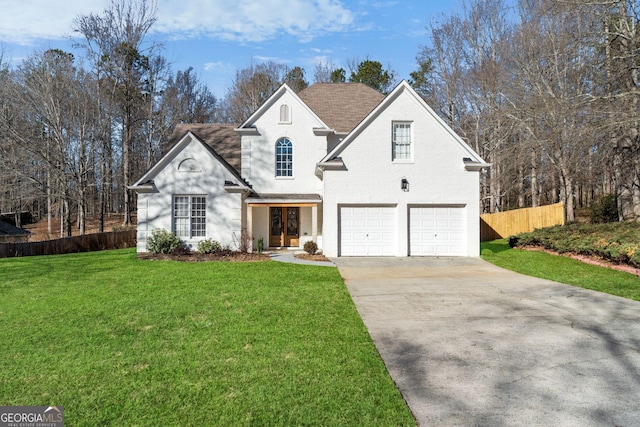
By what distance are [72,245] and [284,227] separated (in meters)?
10.8

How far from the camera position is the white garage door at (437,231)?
16016mm

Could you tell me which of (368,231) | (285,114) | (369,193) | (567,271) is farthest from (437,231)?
(285,114)

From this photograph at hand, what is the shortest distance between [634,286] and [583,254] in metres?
4.91

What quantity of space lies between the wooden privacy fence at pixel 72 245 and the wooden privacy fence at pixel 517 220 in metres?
21.4

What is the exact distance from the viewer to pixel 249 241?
1667 cm

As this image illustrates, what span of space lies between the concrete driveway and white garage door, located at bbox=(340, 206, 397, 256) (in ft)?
19.0

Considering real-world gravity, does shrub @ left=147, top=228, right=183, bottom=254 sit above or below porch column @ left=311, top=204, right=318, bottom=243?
below

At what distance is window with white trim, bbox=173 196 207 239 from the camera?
54.6 feet

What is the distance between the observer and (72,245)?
19484mm

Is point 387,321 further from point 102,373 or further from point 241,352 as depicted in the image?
point 102,373

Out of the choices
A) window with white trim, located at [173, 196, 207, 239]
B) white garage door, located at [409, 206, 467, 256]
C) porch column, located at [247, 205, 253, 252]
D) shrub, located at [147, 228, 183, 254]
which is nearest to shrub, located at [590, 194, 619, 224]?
white garage door, located at [409, 206, 467, 256]

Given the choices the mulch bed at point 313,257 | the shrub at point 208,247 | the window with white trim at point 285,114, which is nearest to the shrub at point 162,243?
the shrub at point 208,247

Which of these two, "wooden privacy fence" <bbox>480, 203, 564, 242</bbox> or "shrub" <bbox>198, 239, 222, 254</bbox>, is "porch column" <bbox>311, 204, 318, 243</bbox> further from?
"wooden privacy fence" <bbox>480, 203, 564, 242</bbox>

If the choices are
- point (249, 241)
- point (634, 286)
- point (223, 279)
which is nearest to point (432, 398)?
point (223, 279)
